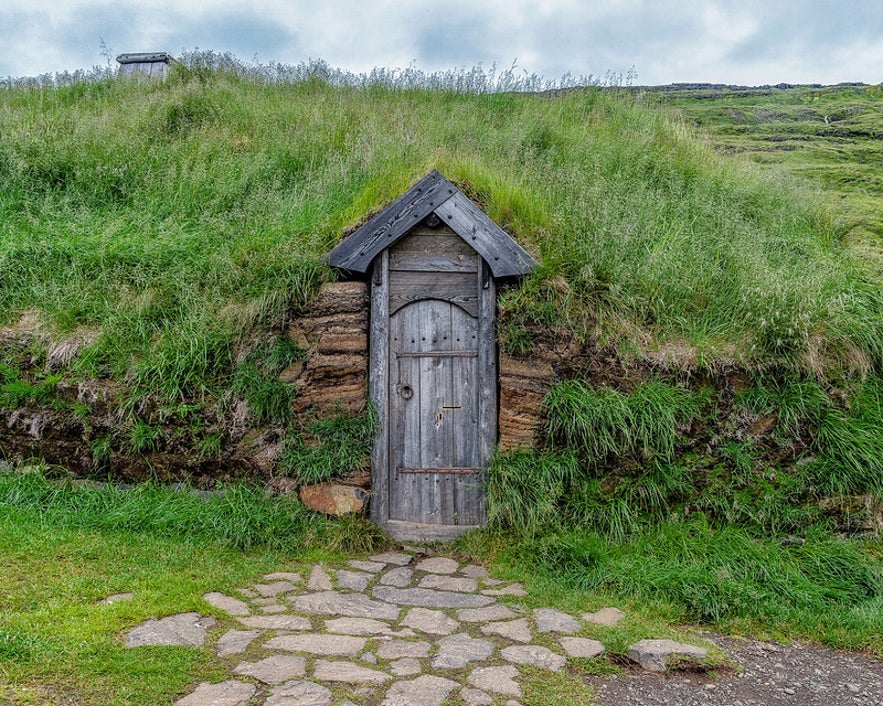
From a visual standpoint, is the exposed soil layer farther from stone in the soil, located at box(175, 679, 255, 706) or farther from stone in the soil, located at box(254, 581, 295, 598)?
stone in the soil, located at box(254, 581, 295, 598)

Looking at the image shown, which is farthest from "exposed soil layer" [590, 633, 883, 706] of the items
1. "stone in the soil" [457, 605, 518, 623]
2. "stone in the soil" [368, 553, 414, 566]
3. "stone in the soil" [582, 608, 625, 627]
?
"stone in the soil" [368, 553, 414, 566]

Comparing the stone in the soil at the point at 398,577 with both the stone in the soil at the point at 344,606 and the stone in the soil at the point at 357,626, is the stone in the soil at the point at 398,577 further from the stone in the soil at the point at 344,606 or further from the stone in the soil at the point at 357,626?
the stone in the soil at the point at 357,626

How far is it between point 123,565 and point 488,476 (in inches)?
125

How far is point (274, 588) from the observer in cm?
531

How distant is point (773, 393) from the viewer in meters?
6.44

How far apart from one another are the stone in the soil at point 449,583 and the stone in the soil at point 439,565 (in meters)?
0.11

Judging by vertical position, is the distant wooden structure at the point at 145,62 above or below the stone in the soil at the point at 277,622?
above

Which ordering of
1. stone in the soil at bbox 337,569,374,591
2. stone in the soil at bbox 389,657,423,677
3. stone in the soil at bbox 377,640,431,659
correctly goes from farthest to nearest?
stone in the soil at bbox 337,569,374,591, stone in the soil at bbox 377,640,431,659, stone in the soil at bbox 389,657,423,677

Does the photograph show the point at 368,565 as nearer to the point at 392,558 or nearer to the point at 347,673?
the point at 392,558

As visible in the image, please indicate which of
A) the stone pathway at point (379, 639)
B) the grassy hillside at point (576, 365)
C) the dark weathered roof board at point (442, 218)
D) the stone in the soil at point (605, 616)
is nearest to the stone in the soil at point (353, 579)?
the stone pathway at point (379, 639)

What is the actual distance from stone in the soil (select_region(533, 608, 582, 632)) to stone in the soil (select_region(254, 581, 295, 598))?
6.25 feet

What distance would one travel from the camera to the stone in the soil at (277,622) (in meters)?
4.58

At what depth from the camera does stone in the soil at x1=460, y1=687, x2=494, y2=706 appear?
12.0 feet

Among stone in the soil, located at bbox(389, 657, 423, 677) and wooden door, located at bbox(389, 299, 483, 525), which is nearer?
stone in the soil, located at bbox(389, 657, 423, 677)
